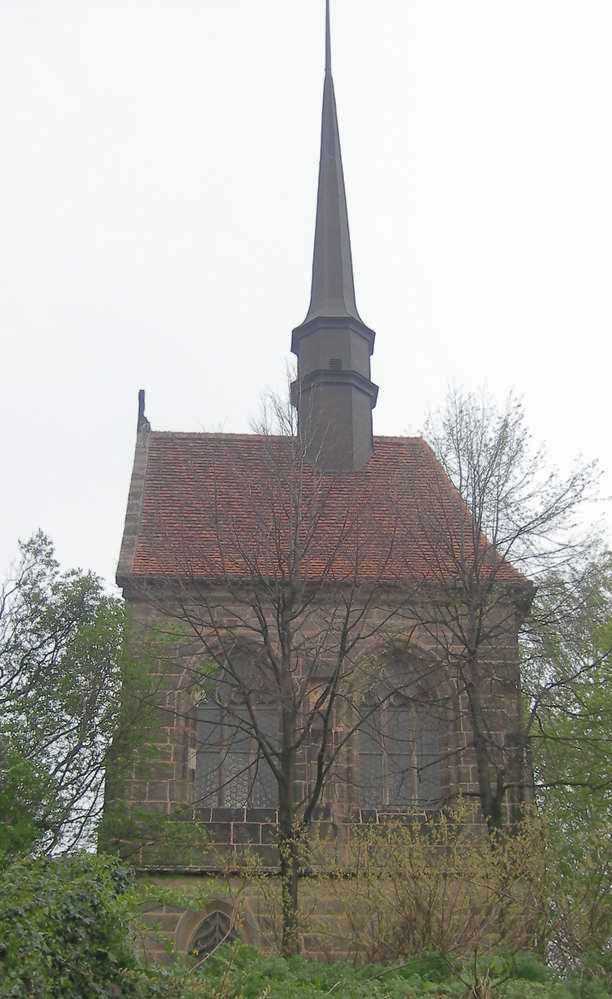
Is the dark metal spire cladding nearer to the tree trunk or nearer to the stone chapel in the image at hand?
the stone chapel

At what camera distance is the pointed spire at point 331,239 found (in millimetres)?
22781

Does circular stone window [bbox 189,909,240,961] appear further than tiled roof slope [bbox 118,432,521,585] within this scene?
No

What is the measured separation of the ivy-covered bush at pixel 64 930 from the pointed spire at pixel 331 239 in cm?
1511

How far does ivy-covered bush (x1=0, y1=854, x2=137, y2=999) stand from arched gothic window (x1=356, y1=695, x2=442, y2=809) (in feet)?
27.3

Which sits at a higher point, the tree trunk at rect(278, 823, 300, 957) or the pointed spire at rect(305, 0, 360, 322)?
the pointed spire at rect(305, 0, 360, 322)

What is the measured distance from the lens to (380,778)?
55.7ft

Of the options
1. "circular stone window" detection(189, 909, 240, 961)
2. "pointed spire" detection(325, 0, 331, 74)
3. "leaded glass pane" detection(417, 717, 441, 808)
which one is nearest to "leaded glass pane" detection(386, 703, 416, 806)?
"leaded glass pane" detection(417, 717, 441, 808)

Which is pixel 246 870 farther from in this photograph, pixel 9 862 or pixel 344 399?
pixel 344 399

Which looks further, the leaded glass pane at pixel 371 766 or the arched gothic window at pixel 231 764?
the leaded glass pane at pixel 371 766

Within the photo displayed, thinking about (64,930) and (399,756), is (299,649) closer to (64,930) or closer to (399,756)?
(399,756)

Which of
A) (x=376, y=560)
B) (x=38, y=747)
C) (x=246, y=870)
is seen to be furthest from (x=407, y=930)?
(x=376, y=560)

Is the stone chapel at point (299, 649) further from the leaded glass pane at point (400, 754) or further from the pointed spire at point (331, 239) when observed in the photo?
the pointed spire at point (331, 239)

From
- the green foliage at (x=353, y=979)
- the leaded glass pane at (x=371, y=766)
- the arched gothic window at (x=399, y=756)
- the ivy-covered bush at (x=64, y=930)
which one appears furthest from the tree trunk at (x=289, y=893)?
the arched gothic window at (x=399, y=756)

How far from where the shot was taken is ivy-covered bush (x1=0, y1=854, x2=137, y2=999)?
702cm
